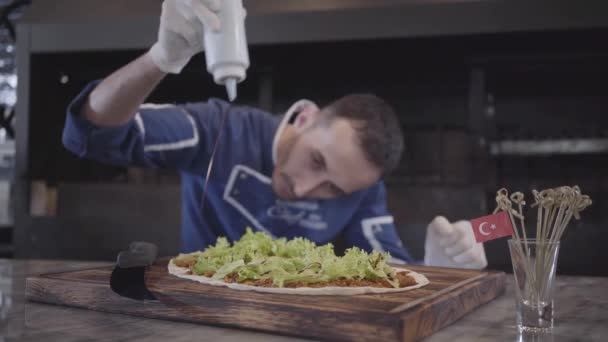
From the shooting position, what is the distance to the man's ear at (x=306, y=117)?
2.35 metres

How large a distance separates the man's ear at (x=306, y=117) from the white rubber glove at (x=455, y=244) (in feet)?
2.92

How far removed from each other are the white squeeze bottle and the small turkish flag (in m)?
0.44

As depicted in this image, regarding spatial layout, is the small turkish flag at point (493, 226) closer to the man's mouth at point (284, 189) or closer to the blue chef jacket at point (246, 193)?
the blue chef jacket at point (246, 193)

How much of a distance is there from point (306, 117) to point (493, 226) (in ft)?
5.04

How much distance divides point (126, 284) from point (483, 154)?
1.81 metres

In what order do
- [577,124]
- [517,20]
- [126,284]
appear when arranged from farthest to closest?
[577,124] → [517,20] → [126,284]

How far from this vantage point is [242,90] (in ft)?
8.98

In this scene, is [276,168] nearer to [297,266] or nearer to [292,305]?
[297,266]

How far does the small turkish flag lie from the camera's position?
2.97 ft

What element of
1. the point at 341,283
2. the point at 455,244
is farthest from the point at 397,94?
the point at 341,283

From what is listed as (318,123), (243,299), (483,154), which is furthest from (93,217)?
(243,299)

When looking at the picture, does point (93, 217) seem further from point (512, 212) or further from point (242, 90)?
point (512, 212)

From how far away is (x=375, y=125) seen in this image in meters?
2.39

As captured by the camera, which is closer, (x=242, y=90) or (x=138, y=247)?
(x=138, y=247)
